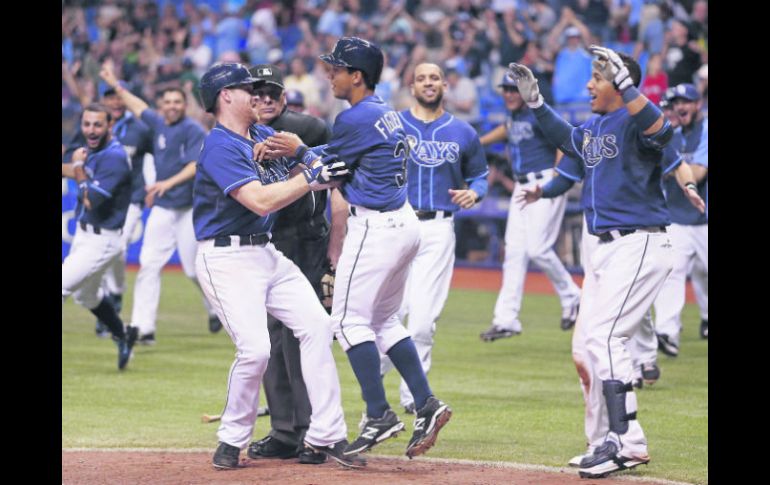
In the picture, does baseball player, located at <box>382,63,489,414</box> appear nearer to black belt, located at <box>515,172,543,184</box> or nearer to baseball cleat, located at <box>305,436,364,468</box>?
baseball cleat, located at <box>305,436,364,468</box>

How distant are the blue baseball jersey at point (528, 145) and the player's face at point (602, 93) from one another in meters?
5.58

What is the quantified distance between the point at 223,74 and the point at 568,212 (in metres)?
12.0

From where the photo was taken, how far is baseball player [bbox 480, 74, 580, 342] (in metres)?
12.9

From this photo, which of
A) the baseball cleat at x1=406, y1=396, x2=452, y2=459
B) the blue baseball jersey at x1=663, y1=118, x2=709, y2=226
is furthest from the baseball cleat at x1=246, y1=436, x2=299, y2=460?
the blue baseball jersey at x1=663, y1=118, x2=709, y2=226

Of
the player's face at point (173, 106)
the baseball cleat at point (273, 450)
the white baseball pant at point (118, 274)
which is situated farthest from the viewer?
the white baseball pant at point (118, 274)

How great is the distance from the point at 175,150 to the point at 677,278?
5.31m

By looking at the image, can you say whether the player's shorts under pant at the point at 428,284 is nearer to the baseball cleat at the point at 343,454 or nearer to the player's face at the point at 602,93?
the baseball cleat at the point at 343,454

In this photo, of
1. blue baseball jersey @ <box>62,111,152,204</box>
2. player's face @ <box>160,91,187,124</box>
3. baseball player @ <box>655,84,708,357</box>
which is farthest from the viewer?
blue baseball jersey @ <box>62,111,152,204</box>

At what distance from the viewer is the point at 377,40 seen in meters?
24.5

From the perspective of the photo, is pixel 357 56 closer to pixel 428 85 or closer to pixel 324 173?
pixel 324 173

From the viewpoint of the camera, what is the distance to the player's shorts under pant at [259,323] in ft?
22.6

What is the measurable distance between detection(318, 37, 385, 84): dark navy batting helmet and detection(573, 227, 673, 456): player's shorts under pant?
1685 mm

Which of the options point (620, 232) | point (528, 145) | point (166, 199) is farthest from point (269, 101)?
point (166, 199)

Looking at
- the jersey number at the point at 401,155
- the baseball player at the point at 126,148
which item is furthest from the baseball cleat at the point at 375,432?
the baseball player at the point at 126,148
